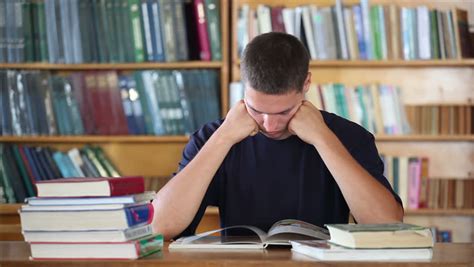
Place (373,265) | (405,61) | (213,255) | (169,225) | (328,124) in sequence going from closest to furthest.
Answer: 1. (373,265)
2. (213,255)
3. (169,225)
4. (328,124)
5. (405,61)

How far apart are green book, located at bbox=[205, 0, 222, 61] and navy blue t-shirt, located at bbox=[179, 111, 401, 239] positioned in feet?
5.57

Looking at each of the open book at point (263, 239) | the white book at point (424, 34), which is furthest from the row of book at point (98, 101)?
the open book at point (263, 239)

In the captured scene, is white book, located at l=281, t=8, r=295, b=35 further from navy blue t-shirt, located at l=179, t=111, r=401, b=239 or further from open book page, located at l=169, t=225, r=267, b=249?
open book page, located at l=169, t=225, r=267, b=249

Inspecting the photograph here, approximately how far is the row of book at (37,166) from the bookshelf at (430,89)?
2.41 ft

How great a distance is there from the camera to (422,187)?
4.02 meters

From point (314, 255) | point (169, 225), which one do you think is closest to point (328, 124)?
point (169, 225)

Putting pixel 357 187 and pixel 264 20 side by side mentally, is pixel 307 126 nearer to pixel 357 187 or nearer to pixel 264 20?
pixel 357 187

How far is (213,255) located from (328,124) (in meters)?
0.77

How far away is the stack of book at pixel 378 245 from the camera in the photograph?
5.16 feet

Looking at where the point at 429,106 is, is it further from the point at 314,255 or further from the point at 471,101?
the point at 314,255

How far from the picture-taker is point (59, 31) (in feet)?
13.2

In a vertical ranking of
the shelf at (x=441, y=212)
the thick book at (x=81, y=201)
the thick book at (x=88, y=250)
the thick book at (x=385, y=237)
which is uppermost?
the thick book at (x=81, y=201)

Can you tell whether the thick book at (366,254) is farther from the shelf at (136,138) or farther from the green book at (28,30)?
the green book at (28,30)

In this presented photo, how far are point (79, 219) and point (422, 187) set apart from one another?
267cm
